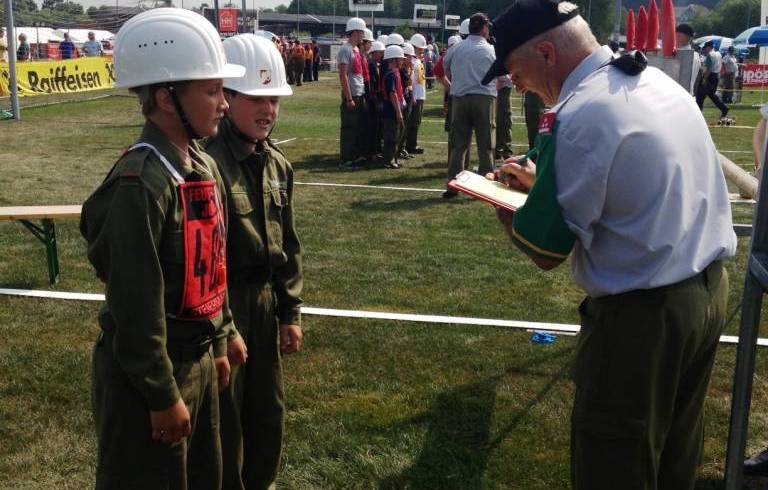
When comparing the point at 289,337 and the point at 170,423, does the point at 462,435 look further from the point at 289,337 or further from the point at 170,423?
the point at 170,423

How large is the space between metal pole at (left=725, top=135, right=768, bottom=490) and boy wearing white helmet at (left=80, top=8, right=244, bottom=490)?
1.71 metres

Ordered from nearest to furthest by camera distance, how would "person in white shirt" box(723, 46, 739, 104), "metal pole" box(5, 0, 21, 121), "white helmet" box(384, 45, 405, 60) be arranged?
"white helmet" box(384, 45, 405, 60), "metal pole" box(5, 0, 21, 121), "person in white shirt" box(723, 46, 739, 104)

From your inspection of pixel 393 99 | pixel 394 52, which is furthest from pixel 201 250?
pixel 394 52

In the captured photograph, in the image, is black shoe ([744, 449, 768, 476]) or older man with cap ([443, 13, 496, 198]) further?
older man with cap ([443, 13, 496, 198])

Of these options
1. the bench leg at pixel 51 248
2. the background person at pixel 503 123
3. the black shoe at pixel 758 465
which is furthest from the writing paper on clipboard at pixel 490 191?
the background person at pixel 503 123

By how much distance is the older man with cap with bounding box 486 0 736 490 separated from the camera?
238cm

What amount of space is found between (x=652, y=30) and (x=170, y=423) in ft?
14.1

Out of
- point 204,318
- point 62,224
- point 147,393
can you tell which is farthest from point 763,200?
point 62,224

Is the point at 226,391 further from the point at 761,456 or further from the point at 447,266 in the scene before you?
the point at 447,266

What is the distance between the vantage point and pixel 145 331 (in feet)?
7.59

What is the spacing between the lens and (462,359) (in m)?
5.28

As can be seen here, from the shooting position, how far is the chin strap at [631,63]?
8.14ft

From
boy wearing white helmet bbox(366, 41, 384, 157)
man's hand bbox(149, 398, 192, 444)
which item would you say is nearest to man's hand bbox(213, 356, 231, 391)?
man's hand bbox(149, 398, 192, 444)

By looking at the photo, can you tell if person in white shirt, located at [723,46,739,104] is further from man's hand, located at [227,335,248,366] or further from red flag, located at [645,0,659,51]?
man's hand, located at [227,335,248,366]
